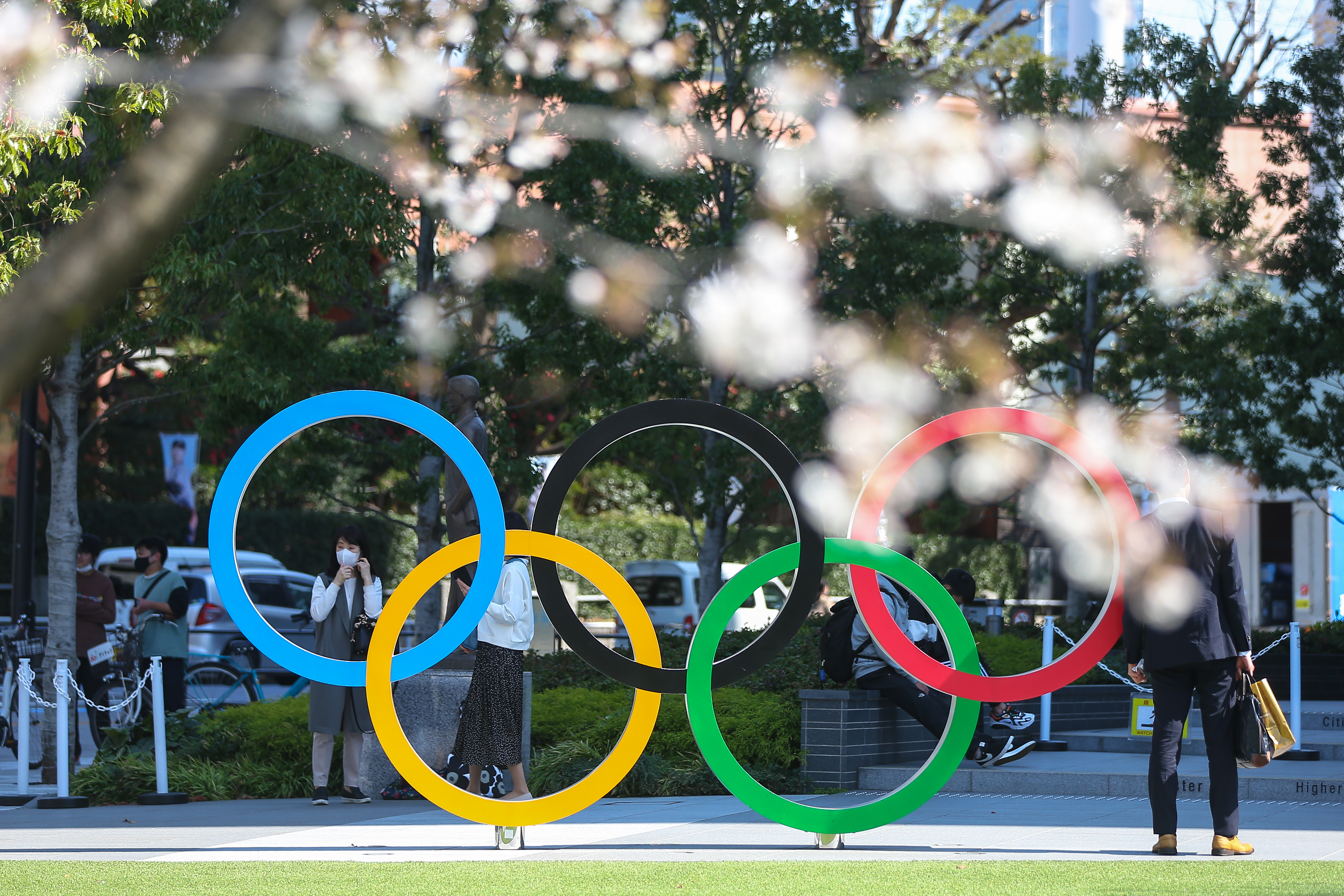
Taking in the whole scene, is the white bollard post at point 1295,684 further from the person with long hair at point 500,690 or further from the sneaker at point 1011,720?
the person with long hair at point 500,690

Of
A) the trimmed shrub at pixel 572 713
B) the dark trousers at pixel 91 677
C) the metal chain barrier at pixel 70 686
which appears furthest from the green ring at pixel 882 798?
the dark trousers at pixel 91 677

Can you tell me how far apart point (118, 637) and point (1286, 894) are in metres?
10.9

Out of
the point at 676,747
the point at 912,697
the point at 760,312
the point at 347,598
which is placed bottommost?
the point at 676,747

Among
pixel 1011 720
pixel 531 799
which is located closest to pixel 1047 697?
pixel 1011 720

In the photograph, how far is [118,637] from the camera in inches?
530

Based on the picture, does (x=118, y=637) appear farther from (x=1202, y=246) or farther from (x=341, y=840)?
(x=1202, y=246)

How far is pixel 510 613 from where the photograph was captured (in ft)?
26.3

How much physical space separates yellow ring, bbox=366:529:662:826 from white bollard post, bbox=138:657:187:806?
2.60 m

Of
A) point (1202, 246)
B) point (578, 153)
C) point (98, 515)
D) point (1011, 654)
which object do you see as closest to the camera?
point (1011, 654)

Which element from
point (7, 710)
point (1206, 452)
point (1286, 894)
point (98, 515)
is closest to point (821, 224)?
point (1206, 452)

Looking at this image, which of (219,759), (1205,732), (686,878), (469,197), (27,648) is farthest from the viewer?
(469,197)

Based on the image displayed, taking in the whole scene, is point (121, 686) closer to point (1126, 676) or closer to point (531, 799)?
point (531, 799)

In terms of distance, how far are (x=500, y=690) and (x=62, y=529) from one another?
14.9ft

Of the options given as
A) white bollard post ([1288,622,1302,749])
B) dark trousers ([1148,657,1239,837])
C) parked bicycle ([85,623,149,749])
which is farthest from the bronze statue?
white bollard post ([1288,622,1302,749])
